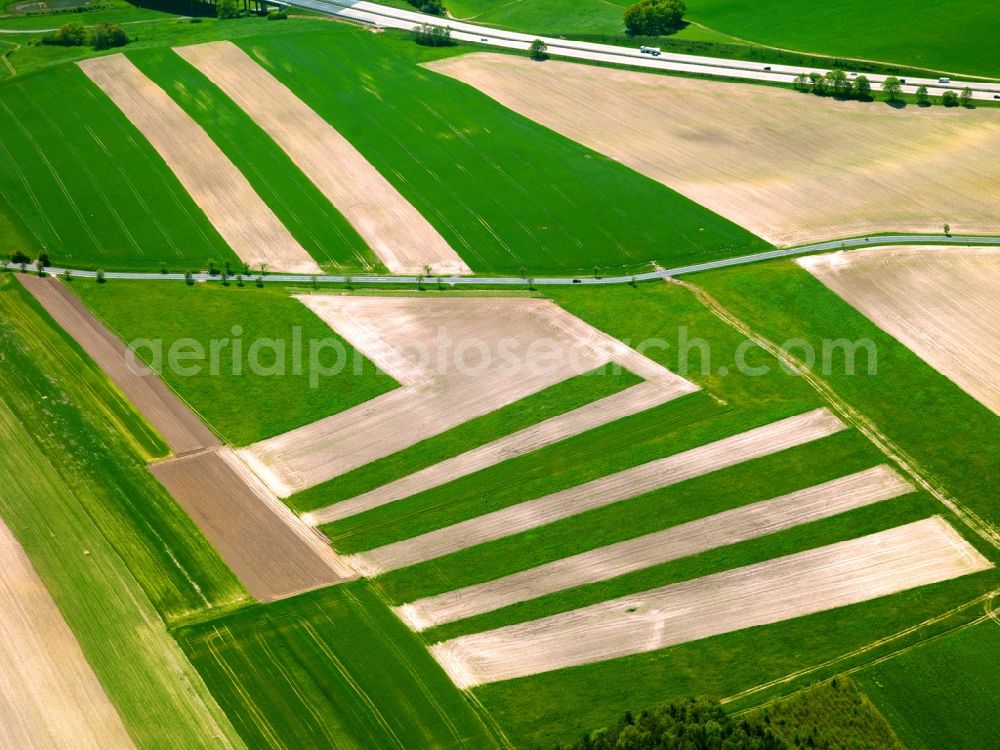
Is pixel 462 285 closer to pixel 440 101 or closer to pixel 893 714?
pixel 440 101

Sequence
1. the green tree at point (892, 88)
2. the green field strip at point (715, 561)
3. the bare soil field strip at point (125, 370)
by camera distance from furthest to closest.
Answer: the green tree at point (892, 88)
the bare soil field strip at point (125, 370)
the green field strip at point (715, 561)

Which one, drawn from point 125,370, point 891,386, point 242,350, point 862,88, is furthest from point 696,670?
point 862,88

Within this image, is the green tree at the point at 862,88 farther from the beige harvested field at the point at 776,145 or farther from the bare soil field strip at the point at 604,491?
the bare soil field strip at the point at 604,491

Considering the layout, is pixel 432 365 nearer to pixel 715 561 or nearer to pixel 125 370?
pixel 125 370

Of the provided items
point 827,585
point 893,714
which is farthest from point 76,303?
point 893,714

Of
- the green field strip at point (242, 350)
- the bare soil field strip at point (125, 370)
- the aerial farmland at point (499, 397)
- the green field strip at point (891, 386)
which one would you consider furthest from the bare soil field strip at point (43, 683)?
the green field strip at point (891, 386)

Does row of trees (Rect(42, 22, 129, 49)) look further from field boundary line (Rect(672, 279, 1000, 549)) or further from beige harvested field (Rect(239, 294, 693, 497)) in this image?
field boundary line (Rect(672, 279, 1000, 549))

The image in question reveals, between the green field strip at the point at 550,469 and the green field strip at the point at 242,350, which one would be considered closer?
the green field strip at the point at 550,469
